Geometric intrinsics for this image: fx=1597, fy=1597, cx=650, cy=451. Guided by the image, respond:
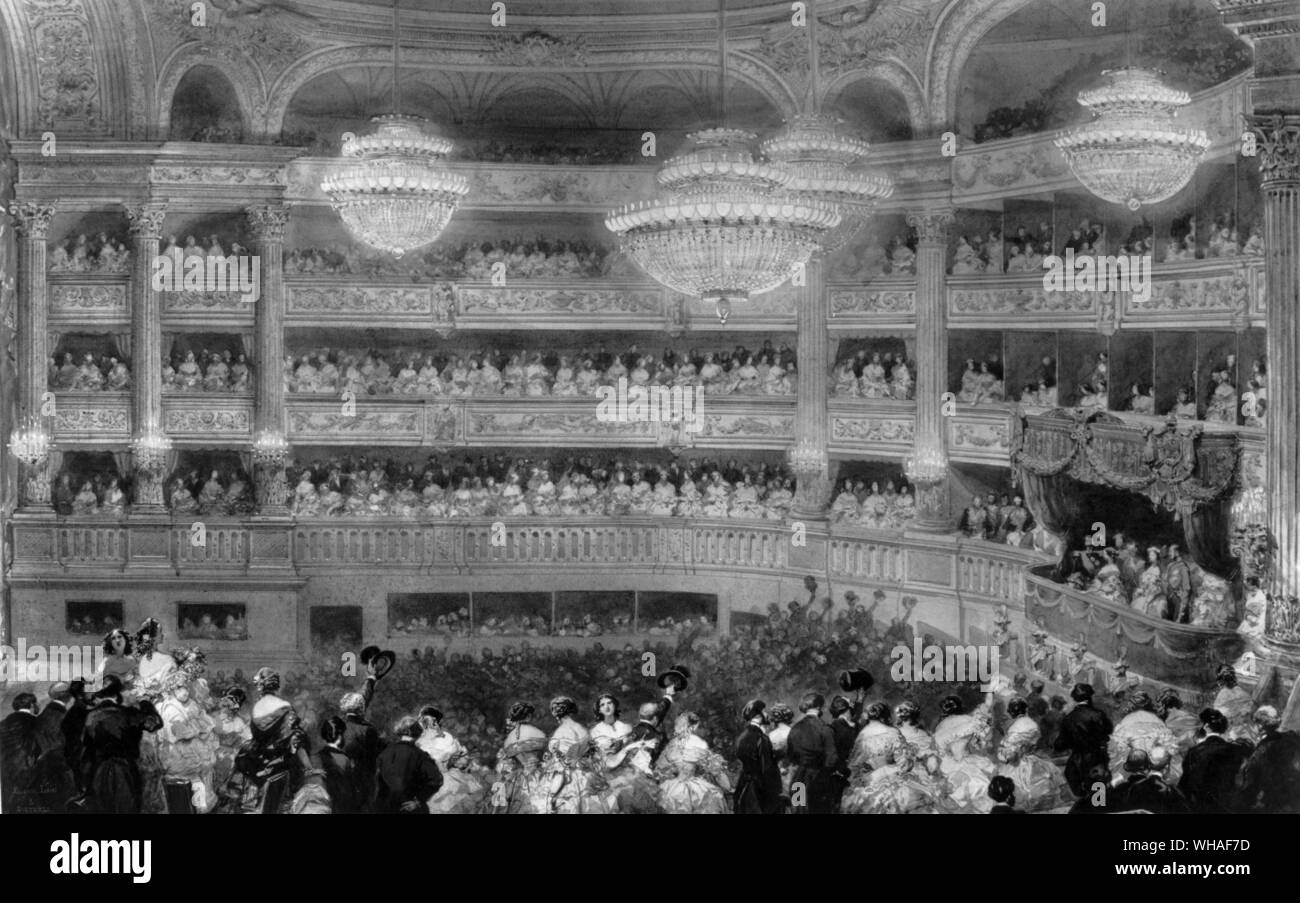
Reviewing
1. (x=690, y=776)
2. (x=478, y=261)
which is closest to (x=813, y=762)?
(x=690, y=776)

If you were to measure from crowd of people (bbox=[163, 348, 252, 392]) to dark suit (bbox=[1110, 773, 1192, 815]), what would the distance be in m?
11.7

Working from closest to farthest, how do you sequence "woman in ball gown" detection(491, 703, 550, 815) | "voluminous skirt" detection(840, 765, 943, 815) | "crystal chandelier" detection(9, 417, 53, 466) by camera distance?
"voluminous skirt" detection(840, 765, 943, 815) → "woman in ball gown" detection(491, 703, 550, 815) → "crystal chandelier" detection(9, 417, 53, 466)

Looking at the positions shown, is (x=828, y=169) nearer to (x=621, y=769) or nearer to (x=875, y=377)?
(x=875, y=377)

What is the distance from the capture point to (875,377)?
66.4 feet

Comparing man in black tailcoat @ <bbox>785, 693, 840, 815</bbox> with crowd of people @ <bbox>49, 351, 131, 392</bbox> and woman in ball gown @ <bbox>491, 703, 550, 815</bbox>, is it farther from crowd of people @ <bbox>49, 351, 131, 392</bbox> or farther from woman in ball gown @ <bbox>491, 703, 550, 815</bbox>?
crowd of people @ <bbox>49, 351, 131, 392</bbox>

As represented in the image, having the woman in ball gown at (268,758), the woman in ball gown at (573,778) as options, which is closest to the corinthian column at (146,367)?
the woman in ball gown at (268,758)

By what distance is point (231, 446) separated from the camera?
20062 millimetres

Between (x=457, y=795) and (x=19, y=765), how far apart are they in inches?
163

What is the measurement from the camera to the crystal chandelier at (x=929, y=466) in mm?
19562

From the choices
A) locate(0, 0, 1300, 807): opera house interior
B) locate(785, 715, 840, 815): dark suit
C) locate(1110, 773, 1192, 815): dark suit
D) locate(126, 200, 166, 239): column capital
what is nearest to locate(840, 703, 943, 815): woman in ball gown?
locate(785, 715, 840, 815): dark suit

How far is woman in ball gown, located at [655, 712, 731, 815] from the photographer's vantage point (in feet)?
47.2

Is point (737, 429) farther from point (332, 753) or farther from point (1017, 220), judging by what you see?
point (332, 753)

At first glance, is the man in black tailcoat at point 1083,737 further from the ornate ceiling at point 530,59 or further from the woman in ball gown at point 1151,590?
the ornate ceiling at point 530,59

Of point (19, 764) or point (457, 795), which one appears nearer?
point (457, 795)
